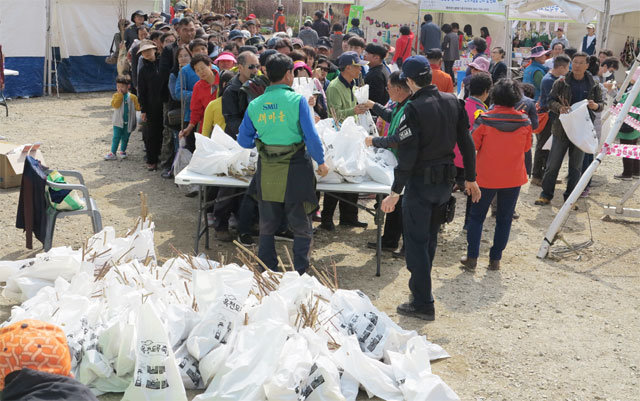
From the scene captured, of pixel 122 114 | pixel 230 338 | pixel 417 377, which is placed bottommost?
pixel 417 377

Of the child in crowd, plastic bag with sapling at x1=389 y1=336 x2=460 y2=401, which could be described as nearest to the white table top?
plastic bag with sapling at x1=389 y1=336 x2=460 y2=401

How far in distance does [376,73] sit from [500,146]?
258 cm

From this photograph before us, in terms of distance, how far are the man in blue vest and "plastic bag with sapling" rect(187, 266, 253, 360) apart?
96cm

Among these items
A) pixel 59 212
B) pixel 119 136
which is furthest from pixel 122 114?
pixel 59 212

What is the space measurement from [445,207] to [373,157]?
1204mm

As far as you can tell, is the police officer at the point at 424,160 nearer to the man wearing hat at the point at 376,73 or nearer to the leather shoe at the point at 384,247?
the leather shoe at the point at 384,247

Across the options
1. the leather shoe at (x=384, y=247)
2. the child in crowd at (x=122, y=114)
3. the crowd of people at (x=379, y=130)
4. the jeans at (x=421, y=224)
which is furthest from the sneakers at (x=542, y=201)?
the child in crowd at (x=122, y=114)

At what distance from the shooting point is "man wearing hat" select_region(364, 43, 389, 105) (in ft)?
25.8

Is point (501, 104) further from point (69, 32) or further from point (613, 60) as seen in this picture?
point (69, 32)

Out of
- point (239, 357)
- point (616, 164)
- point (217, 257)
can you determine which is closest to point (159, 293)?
point (239, 357)

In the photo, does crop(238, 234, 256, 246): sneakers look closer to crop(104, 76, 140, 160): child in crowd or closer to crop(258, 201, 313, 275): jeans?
crop(258, 201, 313, 275): jeans

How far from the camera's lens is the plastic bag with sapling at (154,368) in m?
3.62

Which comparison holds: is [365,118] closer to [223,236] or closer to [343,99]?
[343,99]

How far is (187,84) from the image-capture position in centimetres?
802
